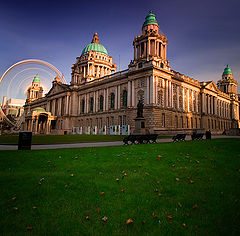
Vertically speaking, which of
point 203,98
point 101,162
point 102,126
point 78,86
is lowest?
point 101,162

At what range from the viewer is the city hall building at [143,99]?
41.5 metres

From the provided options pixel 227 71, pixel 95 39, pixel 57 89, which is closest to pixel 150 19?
pixel 57 89

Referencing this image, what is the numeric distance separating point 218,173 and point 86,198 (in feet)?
17.0

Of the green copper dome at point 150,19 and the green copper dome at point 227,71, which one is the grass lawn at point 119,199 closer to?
the green copper dome at point 150,19

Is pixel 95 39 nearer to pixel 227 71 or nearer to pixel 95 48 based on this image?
pixel 95 48

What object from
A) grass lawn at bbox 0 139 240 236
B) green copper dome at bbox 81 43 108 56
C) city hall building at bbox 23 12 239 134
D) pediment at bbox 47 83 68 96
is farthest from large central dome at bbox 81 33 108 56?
grass lawn at bbox 0 139 240 236

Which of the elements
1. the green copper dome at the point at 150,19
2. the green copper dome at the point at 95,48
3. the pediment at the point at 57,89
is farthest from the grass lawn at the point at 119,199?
the green copper dome at the point at 95,48

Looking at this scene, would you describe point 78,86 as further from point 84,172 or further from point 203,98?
point 84,172

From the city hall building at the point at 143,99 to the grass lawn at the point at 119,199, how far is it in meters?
31.1

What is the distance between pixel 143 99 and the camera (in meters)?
41.8

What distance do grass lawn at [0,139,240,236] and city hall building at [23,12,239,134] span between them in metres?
31.1

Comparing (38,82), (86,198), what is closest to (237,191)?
(86,198)

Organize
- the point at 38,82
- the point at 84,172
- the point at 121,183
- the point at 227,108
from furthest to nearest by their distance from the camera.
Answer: the point at 38,82 < the point at 227,108 < the point at 84,172 < the point at 121,183

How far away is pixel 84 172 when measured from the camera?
270 inches
